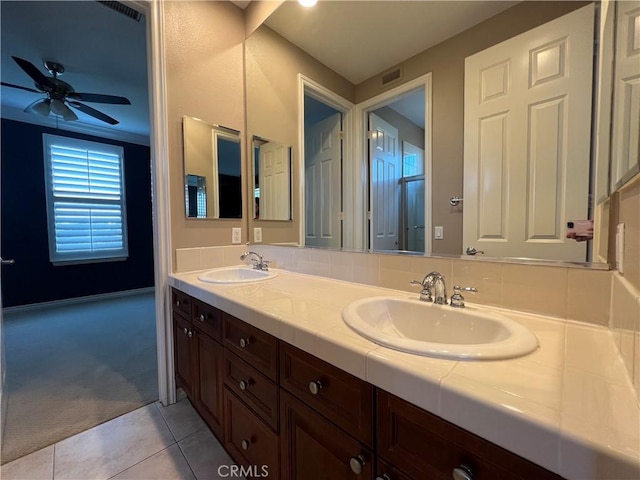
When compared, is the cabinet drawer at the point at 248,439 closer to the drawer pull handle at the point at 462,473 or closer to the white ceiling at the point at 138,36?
the drawer pull handle at the point at 462,473

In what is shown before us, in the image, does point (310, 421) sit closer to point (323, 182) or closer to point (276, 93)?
point (323, 182)

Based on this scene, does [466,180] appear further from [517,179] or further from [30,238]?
[30,238]

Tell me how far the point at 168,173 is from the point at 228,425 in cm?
135

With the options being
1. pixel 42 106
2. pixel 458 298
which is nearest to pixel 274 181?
pixel 458 298

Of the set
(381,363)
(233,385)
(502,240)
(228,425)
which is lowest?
(228,425)

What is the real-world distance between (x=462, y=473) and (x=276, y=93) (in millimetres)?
2026

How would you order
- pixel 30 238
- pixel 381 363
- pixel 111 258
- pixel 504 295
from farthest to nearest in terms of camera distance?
1. pixel 111 258
2. pixel 30 238
3. pixel 504 295
4. pixel 381 363

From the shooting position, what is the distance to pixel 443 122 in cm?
112

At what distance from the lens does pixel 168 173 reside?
160 centimetres

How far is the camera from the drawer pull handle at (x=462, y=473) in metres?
0.45

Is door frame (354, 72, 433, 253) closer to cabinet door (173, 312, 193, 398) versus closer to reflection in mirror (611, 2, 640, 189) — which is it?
reflection in mirror (611, 2, 640, 189)

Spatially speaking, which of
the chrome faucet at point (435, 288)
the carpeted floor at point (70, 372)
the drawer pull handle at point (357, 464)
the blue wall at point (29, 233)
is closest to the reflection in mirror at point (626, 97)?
the chrome faucet at point (435, 288)

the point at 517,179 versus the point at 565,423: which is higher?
the point at 517,179

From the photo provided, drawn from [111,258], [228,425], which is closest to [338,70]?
[228,425]
